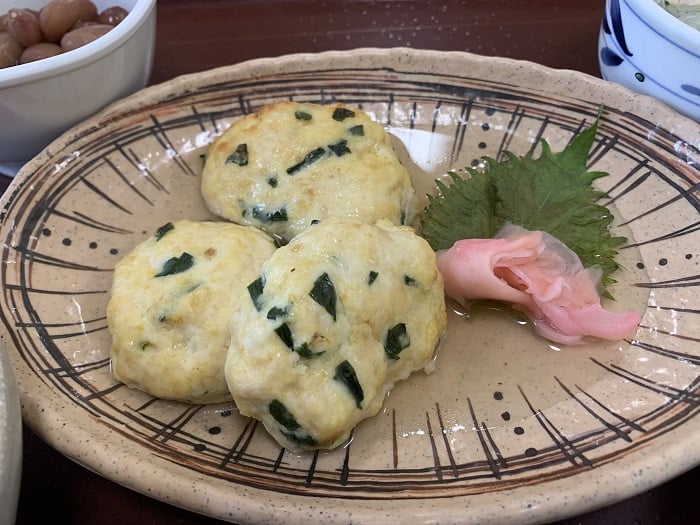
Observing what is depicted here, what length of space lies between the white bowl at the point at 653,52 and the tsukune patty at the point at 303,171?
3.14ft

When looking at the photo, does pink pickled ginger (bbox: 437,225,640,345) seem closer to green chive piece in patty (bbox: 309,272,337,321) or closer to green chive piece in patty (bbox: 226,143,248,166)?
green chive piece in patty (bbox: 309,272,337,321)

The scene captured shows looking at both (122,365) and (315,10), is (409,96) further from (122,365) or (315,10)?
(122,365)

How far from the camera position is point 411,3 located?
3.20m

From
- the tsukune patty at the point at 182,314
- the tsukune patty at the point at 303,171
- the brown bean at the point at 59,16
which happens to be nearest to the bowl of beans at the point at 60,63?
the brown bean at the point at 59,16

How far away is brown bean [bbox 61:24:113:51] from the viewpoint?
225 centimetres

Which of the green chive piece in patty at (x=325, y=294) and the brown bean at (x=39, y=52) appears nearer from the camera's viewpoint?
the green chive piece in patty at (x=325, y=294)

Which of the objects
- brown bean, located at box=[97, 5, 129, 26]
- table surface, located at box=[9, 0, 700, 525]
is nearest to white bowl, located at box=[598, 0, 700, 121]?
table surface, located at box=[9, 0, 700, 525]

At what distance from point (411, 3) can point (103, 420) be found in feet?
8.22

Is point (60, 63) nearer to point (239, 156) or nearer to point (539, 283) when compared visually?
point (239, 156)

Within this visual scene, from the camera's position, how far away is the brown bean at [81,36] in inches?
88.7

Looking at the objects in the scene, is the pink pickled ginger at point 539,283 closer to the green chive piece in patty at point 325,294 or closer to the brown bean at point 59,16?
the green chive piece in patty at point 325,294

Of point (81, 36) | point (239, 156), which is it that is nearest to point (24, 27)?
point (81, 36)

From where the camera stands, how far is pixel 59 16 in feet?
7.71

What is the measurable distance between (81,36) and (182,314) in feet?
4.02
